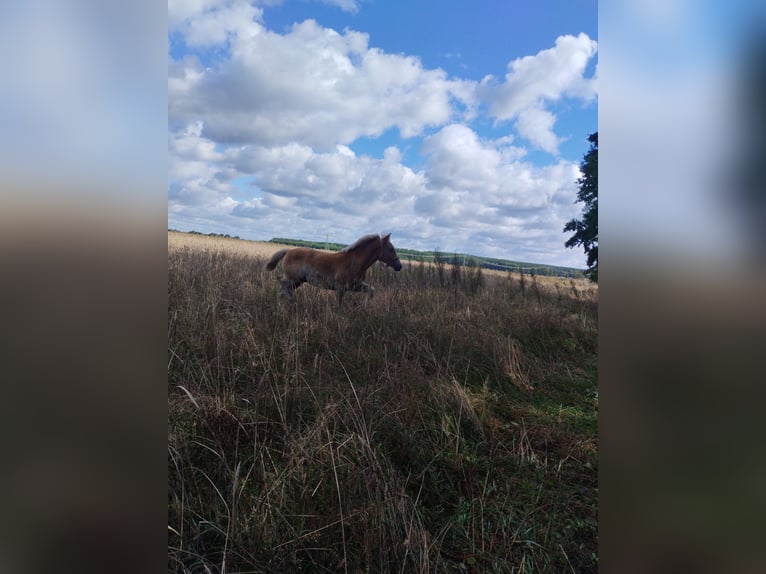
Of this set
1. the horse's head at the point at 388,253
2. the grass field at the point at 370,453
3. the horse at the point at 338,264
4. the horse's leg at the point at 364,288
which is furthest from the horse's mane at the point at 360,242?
the grass field at the point at 370,453

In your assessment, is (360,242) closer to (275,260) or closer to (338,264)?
(338,264)

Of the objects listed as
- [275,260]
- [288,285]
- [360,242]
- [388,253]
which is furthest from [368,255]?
[275,260]

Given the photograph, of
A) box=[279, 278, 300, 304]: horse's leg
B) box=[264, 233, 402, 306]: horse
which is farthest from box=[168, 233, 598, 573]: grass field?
box=[264, 233, 402, 306]: horse

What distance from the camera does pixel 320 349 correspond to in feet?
11.0

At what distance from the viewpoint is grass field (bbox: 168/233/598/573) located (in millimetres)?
1368

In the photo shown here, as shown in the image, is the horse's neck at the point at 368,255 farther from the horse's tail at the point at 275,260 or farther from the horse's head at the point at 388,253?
the horse's tail at the point at 275,260

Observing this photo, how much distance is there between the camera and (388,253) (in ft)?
25.0

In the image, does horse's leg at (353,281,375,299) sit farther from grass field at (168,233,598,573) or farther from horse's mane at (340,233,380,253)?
grass field at (168,233,598,573)

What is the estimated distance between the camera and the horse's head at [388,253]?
24.7ft

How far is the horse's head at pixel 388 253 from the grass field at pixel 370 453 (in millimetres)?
3624

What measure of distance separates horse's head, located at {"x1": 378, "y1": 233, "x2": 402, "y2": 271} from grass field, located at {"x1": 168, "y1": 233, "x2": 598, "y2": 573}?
362 cm
